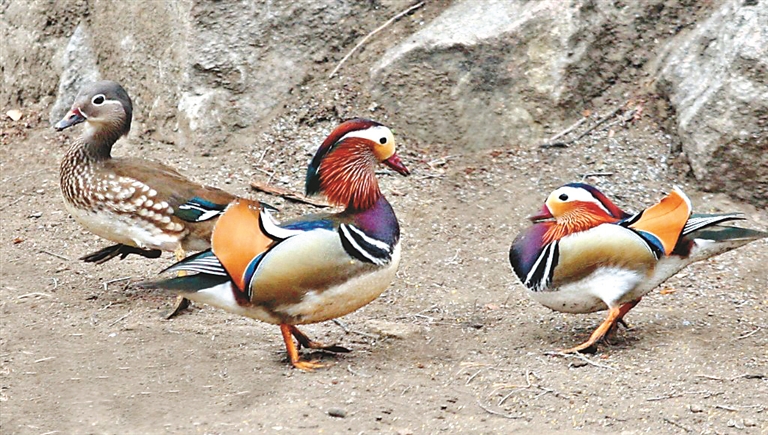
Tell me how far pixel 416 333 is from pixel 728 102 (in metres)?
2.14

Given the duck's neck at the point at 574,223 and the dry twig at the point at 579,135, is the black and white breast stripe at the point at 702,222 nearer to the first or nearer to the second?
the duck's neck at the point at 574,223

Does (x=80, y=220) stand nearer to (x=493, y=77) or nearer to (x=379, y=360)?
(x=379, y=360)

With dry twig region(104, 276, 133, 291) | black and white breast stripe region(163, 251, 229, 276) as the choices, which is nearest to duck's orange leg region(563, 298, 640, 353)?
black and white breast stripe region(163, 251, 229, 276)

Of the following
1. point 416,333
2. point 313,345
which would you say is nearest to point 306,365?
point 313,345

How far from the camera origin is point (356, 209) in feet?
12.7

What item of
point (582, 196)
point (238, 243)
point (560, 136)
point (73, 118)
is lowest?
point (560, 136)

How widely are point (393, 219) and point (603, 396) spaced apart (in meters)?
1.03

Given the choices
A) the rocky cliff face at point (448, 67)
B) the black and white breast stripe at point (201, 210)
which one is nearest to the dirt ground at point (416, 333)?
the rocky cliff face at point (448, 67)

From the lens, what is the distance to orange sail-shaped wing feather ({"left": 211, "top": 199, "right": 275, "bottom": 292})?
3629 millimetres

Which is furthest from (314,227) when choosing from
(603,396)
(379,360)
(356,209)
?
(603,396)

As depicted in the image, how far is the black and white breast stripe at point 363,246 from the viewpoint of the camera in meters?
3.71

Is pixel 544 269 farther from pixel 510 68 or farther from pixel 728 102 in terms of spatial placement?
pixel 510 68

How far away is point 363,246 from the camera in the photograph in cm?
373

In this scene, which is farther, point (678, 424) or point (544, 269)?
point (544, 269)
